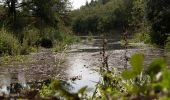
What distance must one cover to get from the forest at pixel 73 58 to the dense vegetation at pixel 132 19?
0.17 ft

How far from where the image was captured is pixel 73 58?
48.2ft

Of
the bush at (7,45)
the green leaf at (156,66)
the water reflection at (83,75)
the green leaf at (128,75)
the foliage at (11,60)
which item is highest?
the green leaf at (156,66)

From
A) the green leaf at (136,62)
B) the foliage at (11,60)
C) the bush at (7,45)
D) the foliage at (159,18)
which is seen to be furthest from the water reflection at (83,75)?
the foliage at (159,18)

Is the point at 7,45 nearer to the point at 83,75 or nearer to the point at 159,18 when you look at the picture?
the point at 83,75

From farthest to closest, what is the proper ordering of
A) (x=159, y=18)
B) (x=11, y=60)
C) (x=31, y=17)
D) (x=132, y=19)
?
(x=132, y=19)
(x=31, y=17)
(x=159, y=18)
(x=11, y=60)

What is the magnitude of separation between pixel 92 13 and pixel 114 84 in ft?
233

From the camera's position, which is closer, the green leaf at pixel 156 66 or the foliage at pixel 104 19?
the green leaf at pixel 156 66

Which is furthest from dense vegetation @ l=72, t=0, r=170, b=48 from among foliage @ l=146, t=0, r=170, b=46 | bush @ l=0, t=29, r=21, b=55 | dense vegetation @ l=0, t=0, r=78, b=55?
dense vegetation @ l=0, t=0, r=78, b=55

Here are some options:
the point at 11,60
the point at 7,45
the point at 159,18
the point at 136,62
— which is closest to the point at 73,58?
the point at 11,60

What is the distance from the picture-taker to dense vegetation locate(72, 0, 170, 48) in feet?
65.5

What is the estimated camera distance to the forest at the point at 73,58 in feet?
2.78

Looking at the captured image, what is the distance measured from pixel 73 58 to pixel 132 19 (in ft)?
112

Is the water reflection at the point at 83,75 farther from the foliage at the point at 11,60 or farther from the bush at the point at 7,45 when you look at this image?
the bush at the point at 7,45

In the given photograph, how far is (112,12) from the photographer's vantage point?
63.1m
